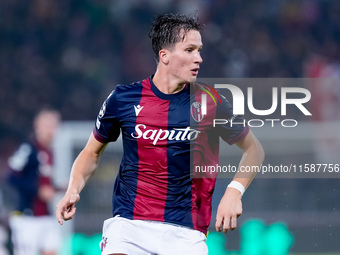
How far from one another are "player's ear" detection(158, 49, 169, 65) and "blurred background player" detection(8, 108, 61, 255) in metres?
4.41

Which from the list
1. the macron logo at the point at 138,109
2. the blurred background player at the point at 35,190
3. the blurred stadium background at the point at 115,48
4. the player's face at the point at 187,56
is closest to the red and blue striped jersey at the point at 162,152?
the macron logo at the point at 138,109

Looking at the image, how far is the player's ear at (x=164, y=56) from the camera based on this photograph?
4.07 m

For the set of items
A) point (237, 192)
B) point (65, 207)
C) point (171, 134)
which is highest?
point (171, 134)

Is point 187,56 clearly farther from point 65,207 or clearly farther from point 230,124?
point 65,207

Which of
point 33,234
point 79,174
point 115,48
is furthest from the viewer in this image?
point 115,48

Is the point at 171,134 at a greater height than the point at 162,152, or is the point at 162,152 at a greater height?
the point at 171,134

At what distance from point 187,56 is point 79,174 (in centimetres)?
100

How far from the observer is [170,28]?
13.3 feet

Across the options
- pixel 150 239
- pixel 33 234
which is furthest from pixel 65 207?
pixel 33 234

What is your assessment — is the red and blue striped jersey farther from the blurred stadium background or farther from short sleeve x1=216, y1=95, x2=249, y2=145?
the blurred stadium background

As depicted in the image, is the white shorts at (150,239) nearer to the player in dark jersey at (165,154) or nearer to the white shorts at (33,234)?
the player in dark jersey at (165,154)

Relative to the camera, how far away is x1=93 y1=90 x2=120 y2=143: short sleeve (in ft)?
13.3

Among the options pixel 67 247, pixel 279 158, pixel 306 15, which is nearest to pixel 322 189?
pixel 279 158

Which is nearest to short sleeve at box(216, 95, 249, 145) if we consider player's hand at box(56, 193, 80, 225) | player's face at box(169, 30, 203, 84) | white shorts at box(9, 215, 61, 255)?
player's face at box(169, 30, 203, 84)
